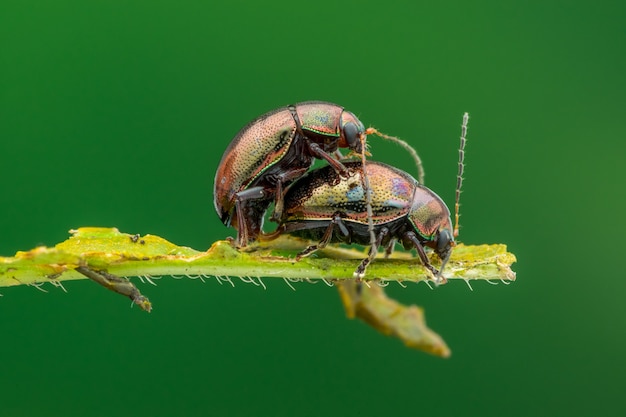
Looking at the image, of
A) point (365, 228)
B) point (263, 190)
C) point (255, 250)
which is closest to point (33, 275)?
point (255, 250)

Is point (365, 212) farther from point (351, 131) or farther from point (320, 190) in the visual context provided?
point (351, 131)

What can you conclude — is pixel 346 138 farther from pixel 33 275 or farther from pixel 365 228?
pixel 33 275

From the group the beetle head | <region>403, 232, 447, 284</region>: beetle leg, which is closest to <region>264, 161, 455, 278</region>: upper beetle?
<region>403, 232, 447, 284</region>: beetle leg

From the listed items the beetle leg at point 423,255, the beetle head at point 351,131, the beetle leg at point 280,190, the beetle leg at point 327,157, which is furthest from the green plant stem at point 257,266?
the beetle head at point 351,131

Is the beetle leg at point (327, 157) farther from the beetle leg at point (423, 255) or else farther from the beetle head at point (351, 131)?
the beetle leg at point (423, 255)

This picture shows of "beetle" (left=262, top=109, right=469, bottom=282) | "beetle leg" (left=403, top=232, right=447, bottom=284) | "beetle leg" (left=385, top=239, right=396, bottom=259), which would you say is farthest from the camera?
"beetle leg" (left=385, top=239, right=396, bottom=259)

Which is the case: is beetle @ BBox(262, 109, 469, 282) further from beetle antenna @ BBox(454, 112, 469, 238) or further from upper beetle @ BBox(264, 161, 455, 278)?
beetle antenna @ BBox(454, 112, 469, 238)
